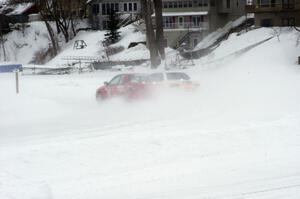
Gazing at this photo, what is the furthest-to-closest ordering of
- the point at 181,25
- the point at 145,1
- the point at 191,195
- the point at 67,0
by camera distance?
the point at 67,0
the point at 181,25
the point at 145,1
the point at 191,195

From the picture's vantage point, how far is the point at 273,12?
65688 mm

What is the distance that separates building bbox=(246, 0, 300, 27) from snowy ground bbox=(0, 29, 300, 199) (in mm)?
40548

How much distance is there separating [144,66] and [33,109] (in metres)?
34.3

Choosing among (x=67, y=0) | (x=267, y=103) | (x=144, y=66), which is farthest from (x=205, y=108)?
(x=67, y=0)

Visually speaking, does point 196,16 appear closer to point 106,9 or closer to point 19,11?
point 106,9

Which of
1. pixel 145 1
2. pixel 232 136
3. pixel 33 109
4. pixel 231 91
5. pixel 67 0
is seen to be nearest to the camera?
pixel 232 136

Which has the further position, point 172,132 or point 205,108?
point 205,108

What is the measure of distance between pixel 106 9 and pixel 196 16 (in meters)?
23.5

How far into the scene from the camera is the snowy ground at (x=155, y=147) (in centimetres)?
1027

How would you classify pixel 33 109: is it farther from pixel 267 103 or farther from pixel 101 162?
pixel 101 162

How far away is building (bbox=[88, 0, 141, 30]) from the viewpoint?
9412cm

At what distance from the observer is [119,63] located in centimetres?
6188

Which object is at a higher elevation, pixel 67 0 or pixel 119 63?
pixel 67 0

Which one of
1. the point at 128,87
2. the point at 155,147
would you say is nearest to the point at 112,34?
the point at 128,87
